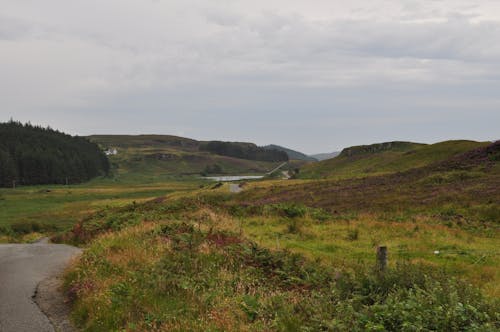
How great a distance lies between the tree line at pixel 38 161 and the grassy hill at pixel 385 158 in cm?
9921

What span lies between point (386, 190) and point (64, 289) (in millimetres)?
38119

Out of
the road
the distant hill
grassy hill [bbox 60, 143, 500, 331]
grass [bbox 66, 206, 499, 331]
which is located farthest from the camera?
the distant hill

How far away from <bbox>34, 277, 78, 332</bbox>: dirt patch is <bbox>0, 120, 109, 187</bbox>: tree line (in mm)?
144729

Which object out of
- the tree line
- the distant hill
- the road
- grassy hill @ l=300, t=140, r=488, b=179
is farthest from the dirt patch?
the tree line

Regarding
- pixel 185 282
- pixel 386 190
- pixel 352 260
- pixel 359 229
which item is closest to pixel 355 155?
pixel 386 190

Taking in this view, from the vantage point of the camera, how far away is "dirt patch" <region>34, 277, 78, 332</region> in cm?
1141

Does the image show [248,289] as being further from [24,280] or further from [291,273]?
[24,280]

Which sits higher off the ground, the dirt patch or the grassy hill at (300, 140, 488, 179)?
the grassy hill at (300, 140, 488, 179)

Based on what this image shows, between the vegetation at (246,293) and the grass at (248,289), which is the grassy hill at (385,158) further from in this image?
the vegetation at (246,293)

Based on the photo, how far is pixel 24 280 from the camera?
1631 centimetres

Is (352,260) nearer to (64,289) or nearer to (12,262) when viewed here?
(64,289)

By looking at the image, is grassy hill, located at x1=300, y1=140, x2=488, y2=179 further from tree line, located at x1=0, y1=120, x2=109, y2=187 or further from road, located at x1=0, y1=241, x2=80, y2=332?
tree line, located at x1=0, y1=120, x2=109, y2=187

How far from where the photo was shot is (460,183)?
43.1 m

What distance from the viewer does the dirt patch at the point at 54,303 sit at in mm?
11405
